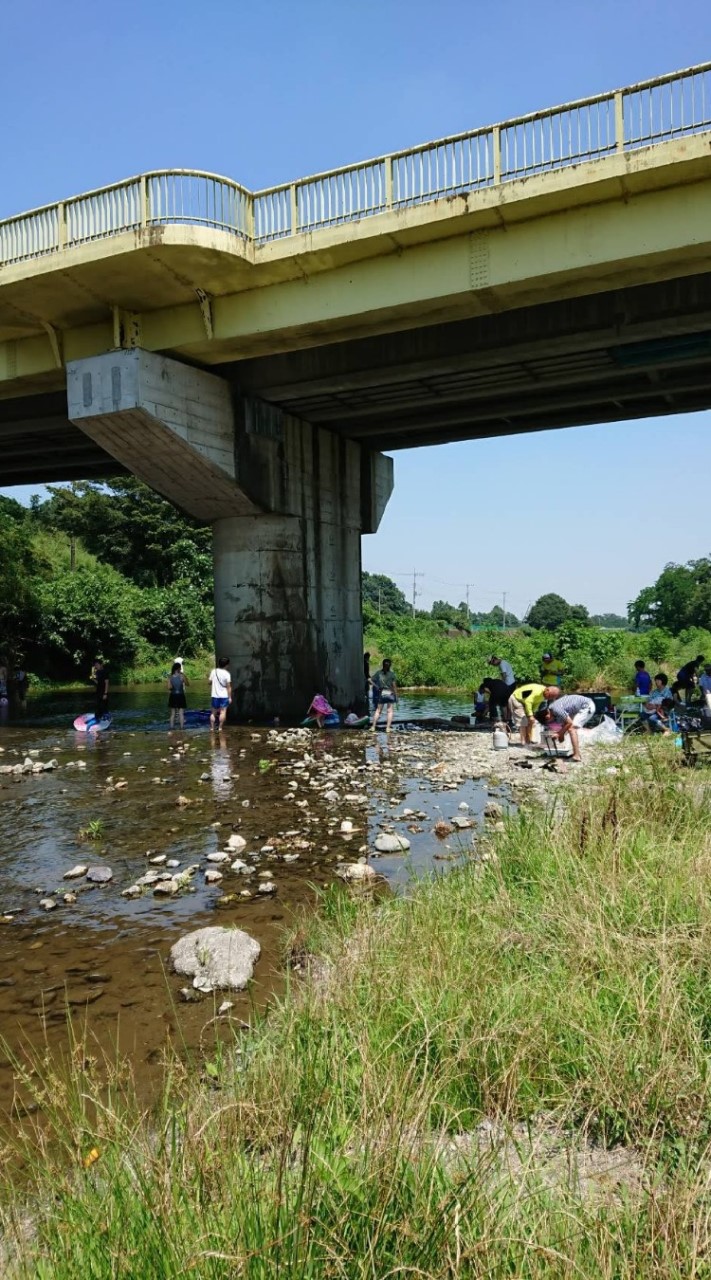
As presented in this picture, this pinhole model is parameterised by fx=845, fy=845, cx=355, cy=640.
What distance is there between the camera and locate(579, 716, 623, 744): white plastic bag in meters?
16.1

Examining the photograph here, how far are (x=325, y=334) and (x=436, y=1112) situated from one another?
57.7ft

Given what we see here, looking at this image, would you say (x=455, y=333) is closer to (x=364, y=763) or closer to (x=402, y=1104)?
(x=364, y=763)

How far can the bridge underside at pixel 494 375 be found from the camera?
55.0 feet

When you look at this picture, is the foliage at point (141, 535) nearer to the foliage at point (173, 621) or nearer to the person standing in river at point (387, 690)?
the foliage at point (173, 621)

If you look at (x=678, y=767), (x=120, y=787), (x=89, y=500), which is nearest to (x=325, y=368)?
(x=120, y=787)

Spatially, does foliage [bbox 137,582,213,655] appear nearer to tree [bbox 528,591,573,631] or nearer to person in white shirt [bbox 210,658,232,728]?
person in white shirt [bbox 210,658,232,728]

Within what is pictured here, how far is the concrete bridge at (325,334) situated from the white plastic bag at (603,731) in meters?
7.73

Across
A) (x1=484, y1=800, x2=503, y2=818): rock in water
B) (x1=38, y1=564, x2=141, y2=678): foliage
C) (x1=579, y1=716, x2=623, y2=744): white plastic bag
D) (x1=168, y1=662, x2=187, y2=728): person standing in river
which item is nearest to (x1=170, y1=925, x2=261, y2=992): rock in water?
(x1=484, y1=800, x2=503, y2=818): rock in water

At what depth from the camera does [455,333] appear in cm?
1831

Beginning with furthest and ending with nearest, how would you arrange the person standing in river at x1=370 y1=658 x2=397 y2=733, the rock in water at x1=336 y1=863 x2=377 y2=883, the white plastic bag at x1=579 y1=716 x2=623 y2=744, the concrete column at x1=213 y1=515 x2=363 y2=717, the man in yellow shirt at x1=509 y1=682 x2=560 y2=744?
1. the concrete column at x1=213 y1=515 x2=363 y2=717
2. the person standing in river at x1=370 y1=658 x2=397 y2=733
3. the man in yellow shirt at x1=509 y1=682 x2=560 y2=744
4. the white plastic bag at x1=579 y1=716 x2=623 y2=744
5. the rock in water at x1=336 y1=863 x2=377 y2=883

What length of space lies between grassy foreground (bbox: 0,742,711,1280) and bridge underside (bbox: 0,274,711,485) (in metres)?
13.5

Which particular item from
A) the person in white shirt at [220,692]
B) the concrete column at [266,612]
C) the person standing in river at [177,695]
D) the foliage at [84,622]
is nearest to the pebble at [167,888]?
the person in white shirt at [220,692]

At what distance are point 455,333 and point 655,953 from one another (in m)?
16.2

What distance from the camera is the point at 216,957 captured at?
5984mm
